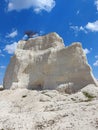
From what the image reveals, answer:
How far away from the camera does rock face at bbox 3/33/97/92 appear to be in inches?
1129

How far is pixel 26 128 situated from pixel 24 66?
19.7 m

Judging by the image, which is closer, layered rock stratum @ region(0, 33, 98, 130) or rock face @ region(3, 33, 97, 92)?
layered rock stratum @ region(0, 33, 98, 130)

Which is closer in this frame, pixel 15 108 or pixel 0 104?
pixel 15 108

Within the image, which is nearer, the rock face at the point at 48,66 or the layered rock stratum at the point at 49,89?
the layered rock stratum at the point at 49,89

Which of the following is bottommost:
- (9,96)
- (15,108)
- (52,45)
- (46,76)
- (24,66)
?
(15,108)

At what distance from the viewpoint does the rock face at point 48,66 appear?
28.7m

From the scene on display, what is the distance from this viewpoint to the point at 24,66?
3347 cm

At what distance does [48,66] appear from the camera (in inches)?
1227

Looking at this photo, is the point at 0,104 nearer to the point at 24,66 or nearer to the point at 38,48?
the point at 24,66

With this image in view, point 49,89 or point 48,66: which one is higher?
point 48,66

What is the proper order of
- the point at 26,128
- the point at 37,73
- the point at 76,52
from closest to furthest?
the point at 26,128 < the point at 76,52 < the point at 37,73

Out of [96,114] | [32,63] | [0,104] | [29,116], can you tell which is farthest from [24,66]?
[96,114]

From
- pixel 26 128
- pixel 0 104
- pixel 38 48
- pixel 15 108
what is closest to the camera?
pixel 26 128

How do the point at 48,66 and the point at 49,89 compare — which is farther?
the point at 48,66
